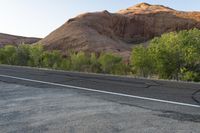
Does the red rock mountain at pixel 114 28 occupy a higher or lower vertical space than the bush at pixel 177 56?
higher

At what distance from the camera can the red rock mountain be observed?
2173 inches

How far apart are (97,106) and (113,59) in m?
19.2

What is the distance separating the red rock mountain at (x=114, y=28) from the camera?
2173 inches

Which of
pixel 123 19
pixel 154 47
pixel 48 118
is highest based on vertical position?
pixel 123 19

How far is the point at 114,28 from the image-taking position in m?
73.1

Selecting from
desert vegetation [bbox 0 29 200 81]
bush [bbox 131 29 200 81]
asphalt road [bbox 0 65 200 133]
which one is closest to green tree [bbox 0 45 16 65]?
desert vegetation [bbox 0 29 200 81]

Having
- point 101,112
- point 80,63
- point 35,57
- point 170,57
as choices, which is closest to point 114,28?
point 35,57

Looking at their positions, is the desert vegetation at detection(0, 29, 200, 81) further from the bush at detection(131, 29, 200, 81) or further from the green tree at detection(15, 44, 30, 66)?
the green tree at detection(15, 44, 30, 66)

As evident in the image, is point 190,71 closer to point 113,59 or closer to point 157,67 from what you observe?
point 157,67

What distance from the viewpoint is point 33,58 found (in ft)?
106

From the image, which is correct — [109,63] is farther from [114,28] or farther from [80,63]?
[114,28]

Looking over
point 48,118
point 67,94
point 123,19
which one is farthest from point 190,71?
point 123,19

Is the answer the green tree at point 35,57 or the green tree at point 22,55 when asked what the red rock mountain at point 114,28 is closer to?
the green tree at point 22,55

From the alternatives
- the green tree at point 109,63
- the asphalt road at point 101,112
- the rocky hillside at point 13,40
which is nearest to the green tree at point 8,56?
the green tree at point 109,63
